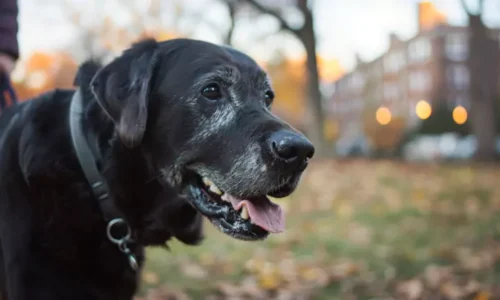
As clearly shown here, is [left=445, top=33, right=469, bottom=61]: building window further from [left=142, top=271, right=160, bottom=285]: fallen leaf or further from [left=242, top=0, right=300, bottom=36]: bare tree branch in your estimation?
[left=142, top=271, right=160, bottom=285]: fallen leaf

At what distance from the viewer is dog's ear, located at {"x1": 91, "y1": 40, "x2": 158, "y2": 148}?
2.53 m

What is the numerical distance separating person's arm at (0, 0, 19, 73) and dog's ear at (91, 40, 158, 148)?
2.84 feet

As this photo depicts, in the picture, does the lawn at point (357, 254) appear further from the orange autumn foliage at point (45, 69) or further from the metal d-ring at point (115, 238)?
the orange autumn foliage at point (45, 69)

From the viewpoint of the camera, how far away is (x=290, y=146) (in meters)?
2.39

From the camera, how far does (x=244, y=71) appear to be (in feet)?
9.31

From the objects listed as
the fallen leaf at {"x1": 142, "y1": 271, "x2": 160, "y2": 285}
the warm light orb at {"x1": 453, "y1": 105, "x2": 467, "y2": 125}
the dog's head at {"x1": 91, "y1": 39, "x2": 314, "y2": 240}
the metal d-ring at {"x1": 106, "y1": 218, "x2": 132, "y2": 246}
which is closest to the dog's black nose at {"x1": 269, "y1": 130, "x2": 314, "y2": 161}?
the dog's head at {"x1": 91, "y1": 39, "x2": 314, "y2": 240}

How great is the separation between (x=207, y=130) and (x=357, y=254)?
4307 millimetres

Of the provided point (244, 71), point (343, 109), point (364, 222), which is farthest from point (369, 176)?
point (343, 109)

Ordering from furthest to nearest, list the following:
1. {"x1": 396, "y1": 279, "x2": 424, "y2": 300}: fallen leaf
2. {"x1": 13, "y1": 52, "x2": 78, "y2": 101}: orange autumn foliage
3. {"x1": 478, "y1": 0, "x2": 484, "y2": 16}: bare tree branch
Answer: {"x1": 13, "y1": 52, "x2": 78, "y2": 101}: orange autumn foliage
{"x1": 478, "y1": 0, "x2": 484, "y2": 16}: bare tree branch
{"x1": 396, "y1": 279, "x2": 424, "y2": 300}: fallen leaf

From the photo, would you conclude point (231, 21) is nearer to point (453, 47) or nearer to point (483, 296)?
point (483, 296)

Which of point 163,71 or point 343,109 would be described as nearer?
point 163,71

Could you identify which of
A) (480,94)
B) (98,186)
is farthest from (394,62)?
(98,186)

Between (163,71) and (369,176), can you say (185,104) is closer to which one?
(163,71)

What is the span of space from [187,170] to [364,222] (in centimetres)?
630
